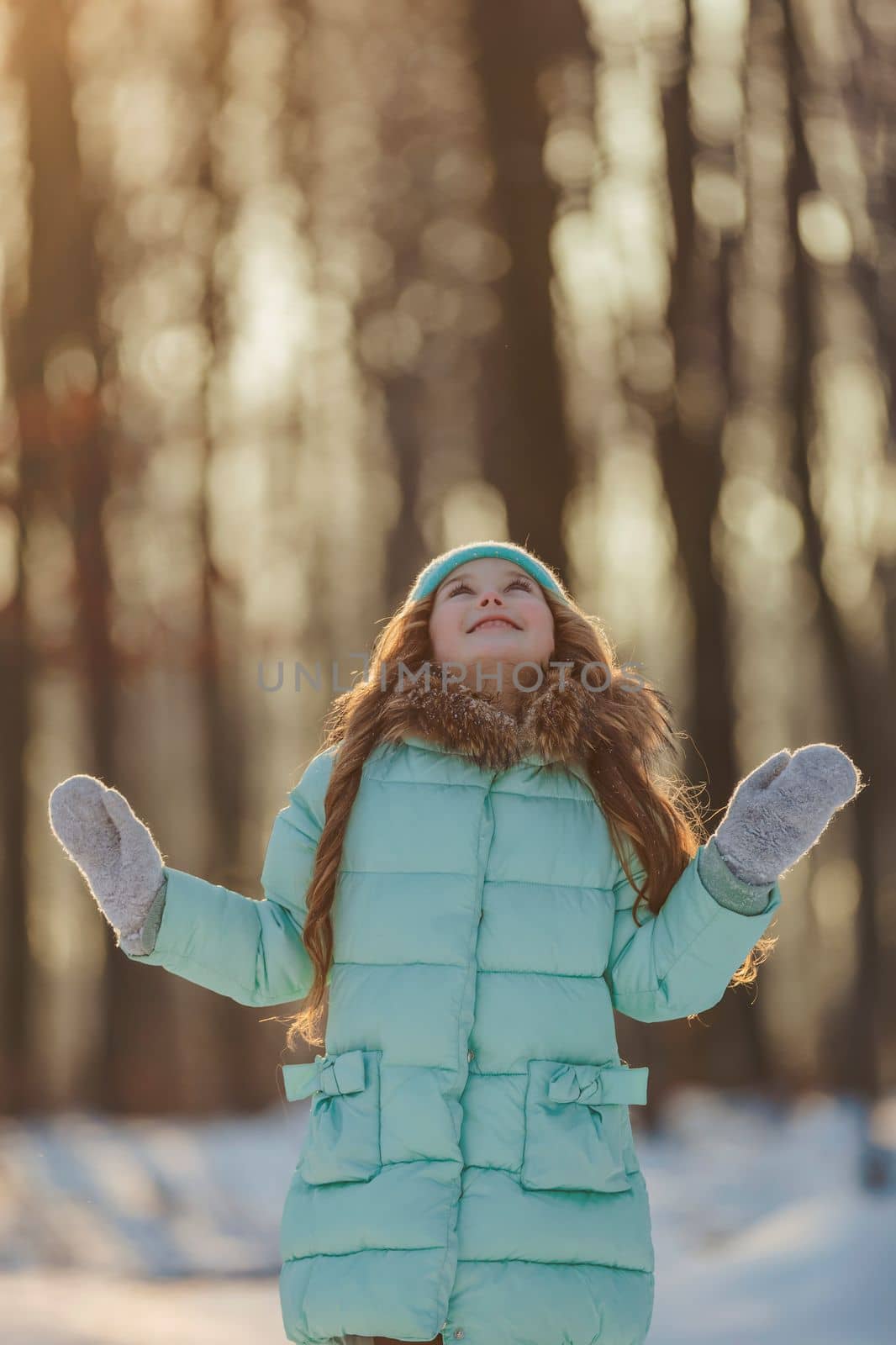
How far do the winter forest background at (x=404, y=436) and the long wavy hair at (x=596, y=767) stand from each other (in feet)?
11.6

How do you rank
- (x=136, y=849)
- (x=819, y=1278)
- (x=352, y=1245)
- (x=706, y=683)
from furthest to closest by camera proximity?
(x=706, y=683) < (x=819, y=1278) < (x=136, y=849) < (x=352, y=1245)

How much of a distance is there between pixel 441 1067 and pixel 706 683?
15.1 feet

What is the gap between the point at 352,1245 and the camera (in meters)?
2.21

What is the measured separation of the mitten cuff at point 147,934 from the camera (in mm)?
2471

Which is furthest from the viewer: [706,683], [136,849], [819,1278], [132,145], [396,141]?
[132,145]

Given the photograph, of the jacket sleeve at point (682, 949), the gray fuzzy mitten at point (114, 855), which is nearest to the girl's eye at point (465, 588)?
the jacket sleeve at point (682, 949)

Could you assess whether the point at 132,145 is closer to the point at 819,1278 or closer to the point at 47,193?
the point at 47,193

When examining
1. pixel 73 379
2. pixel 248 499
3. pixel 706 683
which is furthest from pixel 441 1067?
pixel 73 379

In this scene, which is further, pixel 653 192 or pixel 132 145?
pixel 132 145

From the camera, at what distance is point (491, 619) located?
270 centimetres

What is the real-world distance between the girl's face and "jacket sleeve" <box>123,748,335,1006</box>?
1.11 ft

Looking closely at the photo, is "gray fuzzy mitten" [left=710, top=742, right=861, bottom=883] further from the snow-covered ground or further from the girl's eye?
the snow-covered ground

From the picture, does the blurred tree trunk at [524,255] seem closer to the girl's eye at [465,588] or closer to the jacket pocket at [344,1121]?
the girl's eye at [465,588]

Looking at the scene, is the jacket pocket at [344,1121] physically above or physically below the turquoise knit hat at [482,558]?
below
